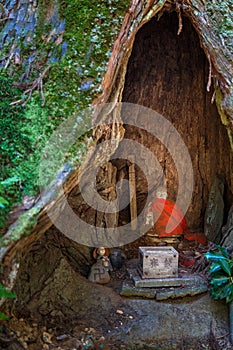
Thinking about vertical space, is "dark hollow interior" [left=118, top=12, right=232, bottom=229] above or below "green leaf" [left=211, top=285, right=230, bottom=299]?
above

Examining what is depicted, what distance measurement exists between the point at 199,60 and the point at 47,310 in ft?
12.4

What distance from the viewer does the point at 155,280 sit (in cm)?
398

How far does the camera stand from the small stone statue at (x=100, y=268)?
4156 mm

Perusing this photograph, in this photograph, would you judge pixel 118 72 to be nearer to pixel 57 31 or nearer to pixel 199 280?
pixel 57 31

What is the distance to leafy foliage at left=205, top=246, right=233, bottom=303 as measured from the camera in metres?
3.67

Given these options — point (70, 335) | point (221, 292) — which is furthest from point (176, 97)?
point (70, 335)

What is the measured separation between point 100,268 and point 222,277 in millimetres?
1373

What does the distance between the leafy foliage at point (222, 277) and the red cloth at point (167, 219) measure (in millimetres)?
1364

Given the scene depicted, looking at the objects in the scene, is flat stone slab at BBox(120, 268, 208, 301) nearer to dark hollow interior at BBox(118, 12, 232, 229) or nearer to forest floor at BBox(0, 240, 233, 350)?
forest floor at BBox(0, 240, 233, 350)

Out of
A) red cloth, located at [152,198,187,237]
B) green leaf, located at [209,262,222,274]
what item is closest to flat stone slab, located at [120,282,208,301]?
green leaf, located at [209,262,222,274]

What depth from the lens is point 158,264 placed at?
404 centimetres

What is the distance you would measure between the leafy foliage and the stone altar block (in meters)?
0.43

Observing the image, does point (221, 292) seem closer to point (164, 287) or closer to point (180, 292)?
point (180, 292)

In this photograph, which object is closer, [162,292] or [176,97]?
[162,292]
